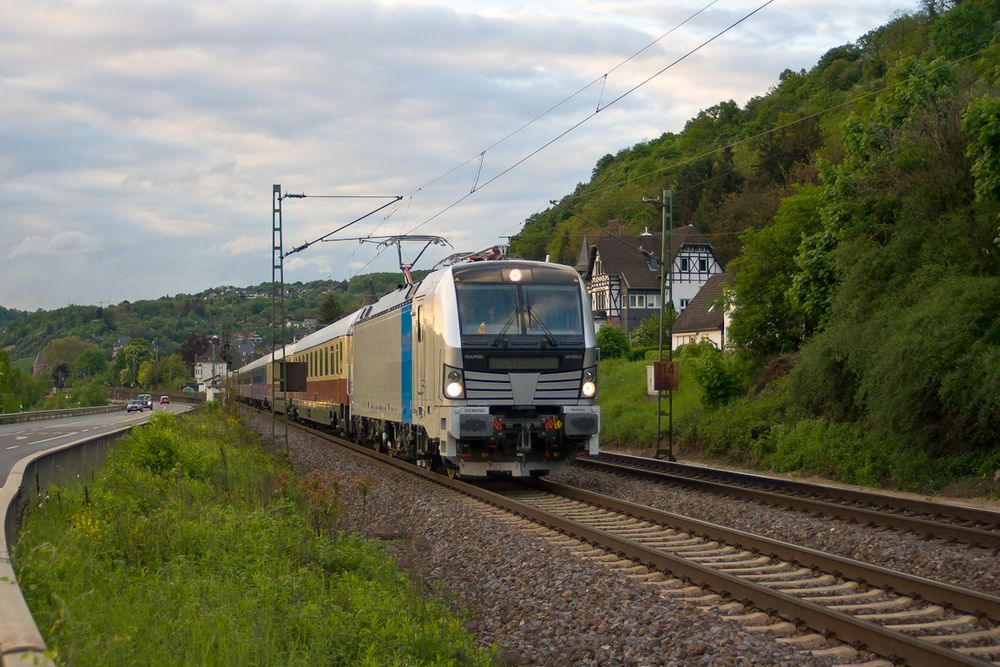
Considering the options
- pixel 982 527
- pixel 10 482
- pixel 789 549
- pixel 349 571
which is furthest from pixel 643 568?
pixel 10 482

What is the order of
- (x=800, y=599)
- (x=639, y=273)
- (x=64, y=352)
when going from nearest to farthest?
1. (x=800, y=599)
2. (x=639, y=273)
3. (x=64, y=352)

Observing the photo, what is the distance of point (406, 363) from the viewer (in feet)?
62.8

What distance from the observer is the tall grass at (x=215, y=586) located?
6.10 meters

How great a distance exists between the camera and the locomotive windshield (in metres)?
16.2

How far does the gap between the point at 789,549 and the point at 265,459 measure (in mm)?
13595

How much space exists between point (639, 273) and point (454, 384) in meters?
61.9

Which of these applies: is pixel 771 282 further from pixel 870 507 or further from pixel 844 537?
pixel 844 537

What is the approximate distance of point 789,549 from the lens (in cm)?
1009

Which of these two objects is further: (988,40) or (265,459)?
(988,40)

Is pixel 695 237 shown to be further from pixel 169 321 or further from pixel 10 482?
pixel 169 321

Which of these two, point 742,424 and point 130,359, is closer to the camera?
point 742,424

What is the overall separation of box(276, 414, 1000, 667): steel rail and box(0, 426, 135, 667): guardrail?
4915 mm

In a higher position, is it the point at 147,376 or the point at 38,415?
the point at 147,376

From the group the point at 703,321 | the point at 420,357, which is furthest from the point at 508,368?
the point at 703,321
